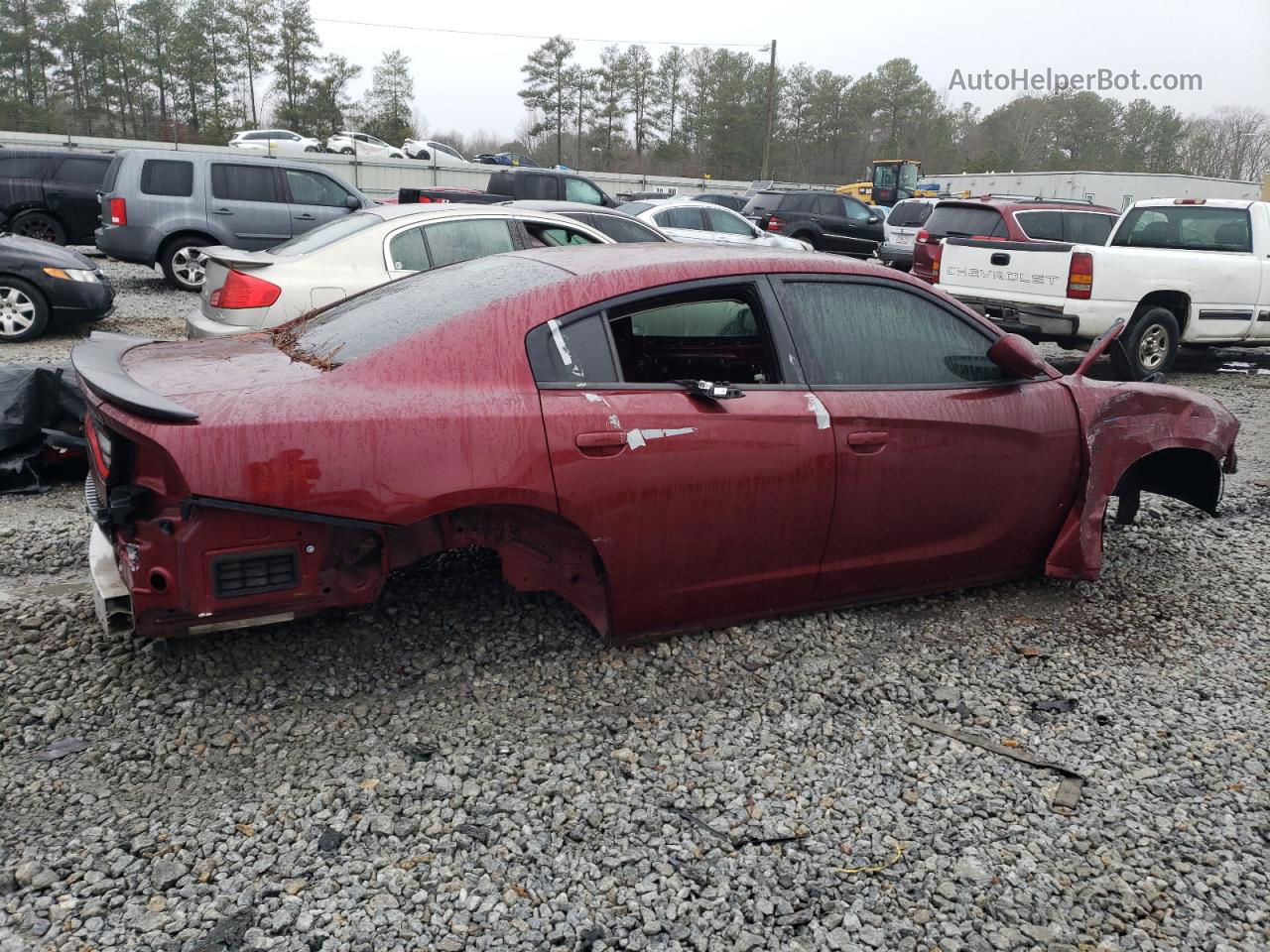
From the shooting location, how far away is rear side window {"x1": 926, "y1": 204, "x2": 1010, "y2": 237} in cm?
Answer: 1154

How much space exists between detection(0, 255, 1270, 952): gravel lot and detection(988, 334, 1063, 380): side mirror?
1.02 metres

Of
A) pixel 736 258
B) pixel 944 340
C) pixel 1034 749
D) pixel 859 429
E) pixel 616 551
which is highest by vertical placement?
pixel 736 258

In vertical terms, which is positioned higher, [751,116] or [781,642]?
[751,116]

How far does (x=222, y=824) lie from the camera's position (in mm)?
2607

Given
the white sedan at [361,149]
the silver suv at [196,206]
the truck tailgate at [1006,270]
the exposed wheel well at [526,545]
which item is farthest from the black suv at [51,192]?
the white sedan at [361,149]

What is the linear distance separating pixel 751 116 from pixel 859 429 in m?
75.0

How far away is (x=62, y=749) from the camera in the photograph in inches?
113

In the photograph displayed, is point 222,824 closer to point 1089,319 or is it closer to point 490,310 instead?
point 490,310

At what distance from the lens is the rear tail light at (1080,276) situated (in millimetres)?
9516

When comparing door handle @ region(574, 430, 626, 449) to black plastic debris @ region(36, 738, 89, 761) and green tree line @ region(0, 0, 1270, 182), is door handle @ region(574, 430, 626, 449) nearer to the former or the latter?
black plastic debris @ region(36, 738, 89, 761)

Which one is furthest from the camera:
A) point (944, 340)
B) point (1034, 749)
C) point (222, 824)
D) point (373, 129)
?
point (373, 129)

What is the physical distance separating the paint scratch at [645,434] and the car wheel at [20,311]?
8750mm

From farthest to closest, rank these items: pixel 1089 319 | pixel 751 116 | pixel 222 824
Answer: pixel 751 116, pixel 1089 319, pixel 222 824

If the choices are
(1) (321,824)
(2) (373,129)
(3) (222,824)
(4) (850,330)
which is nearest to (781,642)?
(4) (850,330)
